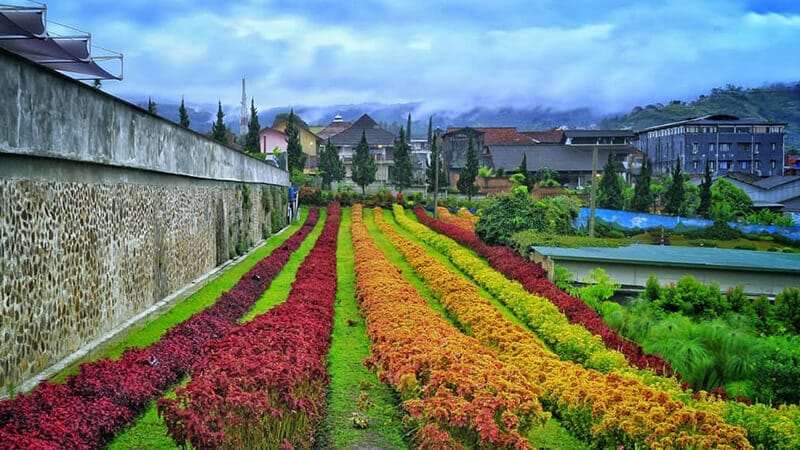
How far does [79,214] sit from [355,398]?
184 inches

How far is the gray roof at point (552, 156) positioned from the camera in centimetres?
7638

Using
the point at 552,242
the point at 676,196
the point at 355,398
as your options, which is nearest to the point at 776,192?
the point at 676,196

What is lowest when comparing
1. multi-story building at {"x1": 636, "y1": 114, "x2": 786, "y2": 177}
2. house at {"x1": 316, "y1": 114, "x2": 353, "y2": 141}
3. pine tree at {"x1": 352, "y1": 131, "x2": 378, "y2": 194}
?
pine tree at {"x1": 352, "y1": 131, "x2": 378, "y2": 194}

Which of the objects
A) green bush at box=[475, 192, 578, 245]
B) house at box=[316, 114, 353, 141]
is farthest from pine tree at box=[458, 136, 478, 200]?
house at box=[316, 114, 353, 141]

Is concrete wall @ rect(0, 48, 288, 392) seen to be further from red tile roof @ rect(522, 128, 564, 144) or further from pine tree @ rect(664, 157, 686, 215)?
red tile roof @ rect(522, 128, 564, 144)

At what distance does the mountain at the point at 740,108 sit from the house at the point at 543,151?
55.5 meters

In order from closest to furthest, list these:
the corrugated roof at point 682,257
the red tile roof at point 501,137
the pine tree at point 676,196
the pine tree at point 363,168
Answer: the corrugated roof at point 682,257 → the pine tree at point 676,196 → the pine tree at point 363,168 → the red tile roof at point 501,137

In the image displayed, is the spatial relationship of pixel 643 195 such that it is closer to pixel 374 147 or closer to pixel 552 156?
pixel 552 156

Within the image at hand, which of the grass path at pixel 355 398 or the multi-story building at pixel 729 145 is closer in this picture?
the grass path at pixel 355 398

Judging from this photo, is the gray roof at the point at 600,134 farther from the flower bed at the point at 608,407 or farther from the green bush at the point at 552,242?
the flower bed at the point at 608,407

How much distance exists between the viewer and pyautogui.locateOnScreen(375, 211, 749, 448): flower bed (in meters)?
7.05

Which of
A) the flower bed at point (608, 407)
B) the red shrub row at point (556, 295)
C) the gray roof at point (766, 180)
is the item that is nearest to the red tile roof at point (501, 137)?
the gray roof at point (766, 180)

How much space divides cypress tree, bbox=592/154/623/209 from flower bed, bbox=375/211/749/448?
48.5 metres

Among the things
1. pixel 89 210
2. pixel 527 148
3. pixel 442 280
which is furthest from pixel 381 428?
pixel 527 148
